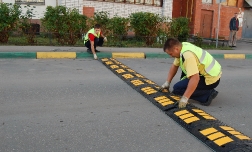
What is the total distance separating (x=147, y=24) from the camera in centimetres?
1138

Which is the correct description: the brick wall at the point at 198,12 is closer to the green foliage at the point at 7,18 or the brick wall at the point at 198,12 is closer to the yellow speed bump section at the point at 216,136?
the green foliage at the point at 7,18

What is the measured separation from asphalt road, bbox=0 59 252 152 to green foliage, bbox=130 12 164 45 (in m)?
5.51

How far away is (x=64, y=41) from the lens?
1027 centimetres

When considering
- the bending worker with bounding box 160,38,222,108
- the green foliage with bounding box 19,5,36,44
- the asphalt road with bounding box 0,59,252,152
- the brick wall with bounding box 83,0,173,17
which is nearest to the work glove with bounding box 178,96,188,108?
the bending worker with bounding box 160,38,222,108

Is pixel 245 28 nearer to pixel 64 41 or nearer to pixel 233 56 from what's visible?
pixel 233 56

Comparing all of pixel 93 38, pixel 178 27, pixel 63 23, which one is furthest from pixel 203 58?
pixel 178 27

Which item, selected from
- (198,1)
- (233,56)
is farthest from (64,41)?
(198,1)

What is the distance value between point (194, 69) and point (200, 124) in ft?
2.43

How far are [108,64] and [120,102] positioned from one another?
3.16 meters

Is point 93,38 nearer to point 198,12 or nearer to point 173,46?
point 173,46

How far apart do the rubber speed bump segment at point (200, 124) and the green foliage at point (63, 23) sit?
5.65 metres

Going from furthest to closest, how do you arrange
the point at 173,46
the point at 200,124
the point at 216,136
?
the point at 173,46 < the point at 200,124 < the point at 216,136

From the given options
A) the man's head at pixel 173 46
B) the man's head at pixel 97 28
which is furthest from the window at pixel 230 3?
the man's head at pixel 173 46

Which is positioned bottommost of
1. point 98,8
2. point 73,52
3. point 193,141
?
point 193,141
